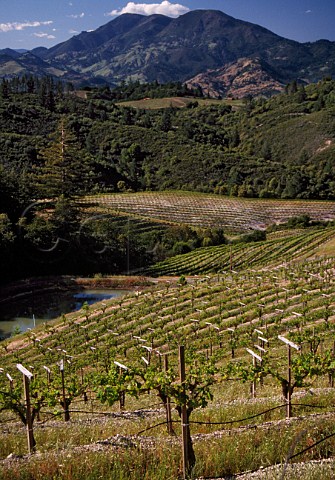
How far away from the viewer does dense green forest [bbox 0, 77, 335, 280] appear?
39.7 metres

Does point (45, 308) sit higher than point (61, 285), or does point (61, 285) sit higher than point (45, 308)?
point (61, 285)

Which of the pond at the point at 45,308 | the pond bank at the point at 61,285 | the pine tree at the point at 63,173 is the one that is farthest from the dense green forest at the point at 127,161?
the pond at the point at 45,308

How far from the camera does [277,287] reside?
22.5 meters

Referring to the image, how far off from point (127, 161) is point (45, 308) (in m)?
60.0

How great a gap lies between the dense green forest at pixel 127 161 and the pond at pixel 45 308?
5499 mm

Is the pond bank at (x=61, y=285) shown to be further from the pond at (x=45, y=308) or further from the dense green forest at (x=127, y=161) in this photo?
the dense green forest at (x=127, y=161)

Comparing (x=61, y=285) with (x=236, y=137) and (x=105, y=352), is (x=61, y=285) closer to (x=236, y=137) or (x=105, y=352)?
(x=105, y=352)

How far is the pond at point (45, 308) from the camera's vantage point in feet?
88.3

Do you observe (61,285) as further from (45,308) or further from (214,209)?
(214,209)

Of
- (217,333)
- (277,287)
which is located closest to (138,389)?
(217,333)

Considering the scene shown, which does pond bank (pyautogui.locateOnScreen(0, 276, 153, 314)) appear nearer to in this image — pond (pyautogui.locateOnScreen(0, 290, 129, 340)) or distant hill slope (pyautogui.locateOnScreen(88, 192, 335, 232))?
pond (pyautogui.locateOnScreen(0, 290, 129, 340))

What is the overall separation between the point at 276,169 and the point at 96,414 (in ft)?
279

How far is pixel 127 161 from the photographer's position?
3425 inches

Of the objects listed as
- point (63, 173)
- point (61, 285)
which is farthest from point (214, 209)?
point (61, 285)
